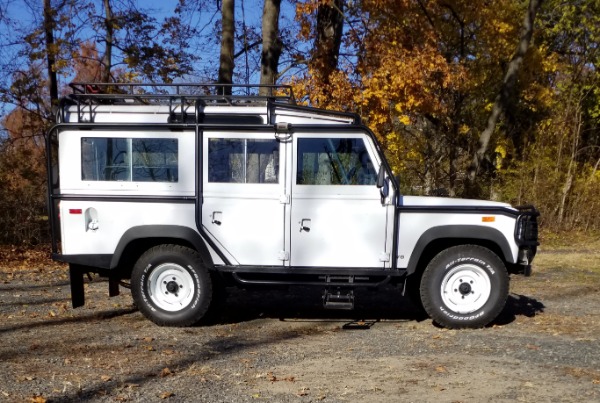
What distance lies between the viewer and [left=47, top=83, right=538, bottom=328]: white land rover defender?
6.73 m

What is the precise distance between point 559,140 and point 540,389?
1536cm

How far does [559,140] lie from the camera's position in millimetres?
18797

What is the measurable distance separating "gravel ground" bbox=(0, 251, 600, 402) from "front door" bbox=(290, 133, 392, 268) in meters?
0.88

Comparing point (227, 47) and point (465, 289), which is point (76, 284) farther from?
point (227, 47)

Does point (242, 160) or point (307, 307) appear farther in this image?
point (307, 307)

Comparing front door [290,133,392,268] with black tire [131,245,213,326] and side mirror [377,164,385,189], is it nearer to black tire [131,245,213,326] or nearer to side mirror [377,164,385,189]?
side mirror [377,164,385,189]

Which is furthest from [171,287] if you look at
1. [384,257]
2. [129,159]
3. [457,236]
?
[457,236]

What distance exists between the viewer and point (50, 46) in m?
16.0

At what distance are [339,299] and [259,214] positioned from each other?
1263 mm

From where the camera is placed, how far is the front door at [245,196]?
6.77 m

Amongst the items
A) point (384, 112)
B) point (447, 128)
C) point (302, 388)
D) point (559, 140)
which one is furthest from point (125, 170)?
point (559, 140)

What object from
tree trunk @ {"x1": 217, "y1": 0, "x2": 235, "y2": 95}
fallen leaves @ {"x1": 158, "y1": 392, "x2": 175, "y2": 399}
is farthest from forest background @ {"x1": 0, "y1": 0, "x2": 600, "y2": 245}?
fallen leaves @ {"x1": 158, "y1": 392, "x2": 175, "y2": 399}

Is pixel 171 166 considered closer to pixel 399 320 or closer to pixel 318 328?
pixel 318 328

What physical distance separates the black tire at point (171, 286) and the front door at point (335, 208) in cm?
110
